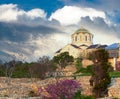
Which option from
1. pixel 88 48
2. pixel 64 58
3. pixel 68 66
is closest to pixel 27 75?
pixel 68 66

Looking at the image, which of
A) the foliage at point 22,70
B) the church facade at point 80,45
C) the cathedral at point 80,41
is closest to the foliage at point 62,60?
the foliage at point 22,70

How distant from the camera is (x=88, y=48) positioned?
277 ft

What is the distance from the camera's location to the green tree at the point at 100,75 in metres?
26.0

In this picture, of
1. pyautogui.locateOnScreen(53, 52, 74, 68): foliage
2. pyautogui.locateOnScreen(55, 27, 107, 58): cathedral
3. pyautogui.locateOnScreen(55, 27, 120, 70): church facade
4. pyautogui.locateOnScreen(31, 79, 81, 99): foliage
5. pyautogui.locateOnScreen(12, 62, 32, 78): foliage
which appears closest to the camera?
pyautogui.locateOnScreen(31, 79, 81, 99): foliage

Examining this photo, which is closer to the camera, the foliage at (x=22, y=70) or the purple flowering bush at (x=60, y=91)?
the purple flowering bush at (x=60, y=91)

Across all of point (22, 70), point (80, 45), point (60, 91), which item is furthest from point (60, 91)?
point (80, 45)

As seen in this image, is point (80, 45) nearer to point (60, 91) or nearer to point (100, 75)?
point (100, 75)

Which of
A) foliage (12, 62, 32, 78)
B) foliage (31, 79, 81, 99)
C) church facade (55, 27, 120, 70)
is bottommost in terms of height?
foliage (31, 79, 81, 99)

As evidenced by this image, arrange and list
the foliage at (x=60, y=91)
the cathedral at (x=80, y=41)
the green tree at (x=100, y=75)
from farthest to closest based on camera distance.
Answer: the cathedral at (x=80, y=41) < the green tree at (x=100, y=75) < the foliage at (x=60, y=91)

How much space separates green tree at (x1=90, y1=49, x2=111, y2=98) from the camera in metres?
26.0

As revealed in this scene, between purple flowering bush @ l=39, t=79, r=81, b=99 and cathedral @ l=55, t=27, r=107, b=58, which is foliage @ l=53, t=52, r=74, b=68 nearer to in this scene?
cathedral @ l=55, t=27, r=107, b=58

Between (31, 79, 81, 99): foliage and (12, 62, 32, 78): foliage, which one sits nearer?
(31, 79, 81, 99): foliage

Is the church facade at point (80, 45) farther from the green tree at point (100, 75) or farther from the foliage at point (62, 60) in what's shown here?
the green tree at point (100, 75)

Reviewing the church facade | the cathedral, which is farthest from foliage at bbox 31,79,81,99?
the cathedral
